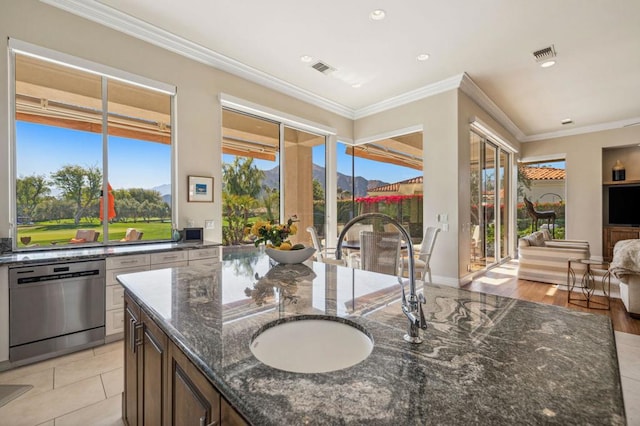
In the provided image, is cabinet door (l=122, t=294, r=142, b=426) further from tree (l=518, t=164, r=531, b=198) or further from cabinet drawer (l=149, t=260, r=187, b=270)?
tree (l=518, t=164, r=531, b=198)

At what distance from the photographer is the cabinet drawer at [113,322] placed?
110 inches

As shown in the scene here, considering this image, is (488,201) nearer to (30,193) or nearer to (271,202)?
(271,202)

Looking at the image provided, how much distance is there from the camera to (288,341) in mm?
1046

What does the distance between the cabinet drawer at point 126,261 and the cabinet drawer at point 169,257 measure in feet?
0.24

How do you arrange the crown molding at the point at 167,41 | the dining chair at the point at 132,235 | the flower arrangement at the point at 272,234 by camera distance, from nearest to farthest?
the flower arrangement at the point at 272,234, the crown molding at the point at 167,41, the dining chair at the point at 132,235

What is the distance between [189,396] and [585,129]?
9.82 meters

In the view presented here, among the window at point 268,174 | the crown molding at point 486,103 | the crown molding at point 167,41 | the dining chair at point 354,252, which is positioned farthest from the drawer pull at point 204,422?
the crown molding at point 486,103

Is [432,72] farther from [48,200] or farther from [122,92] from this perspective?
[48,200]

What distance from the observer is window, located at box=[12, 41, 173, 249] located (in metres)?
2.84

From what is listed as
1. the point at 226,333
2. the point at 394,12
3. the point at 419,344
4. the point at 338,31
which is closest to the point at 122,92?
the point at 338,31

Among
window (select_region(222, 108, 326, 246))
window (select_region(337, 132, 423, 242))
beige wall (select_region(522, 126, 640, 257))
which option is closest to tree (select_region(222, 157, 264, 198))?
window (select_region(222, 108, 326, 246))

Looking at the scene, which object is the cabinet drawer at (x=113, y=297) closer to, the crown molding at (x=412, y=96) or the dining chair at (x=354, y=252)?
the dining chair at (x=354, y=252)

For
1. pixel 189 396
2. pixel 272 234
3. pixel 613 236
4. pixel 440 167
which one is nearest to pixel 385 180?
pixel 440 167

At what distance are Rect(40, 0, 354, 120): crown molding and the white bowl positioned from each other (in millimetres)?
3074
